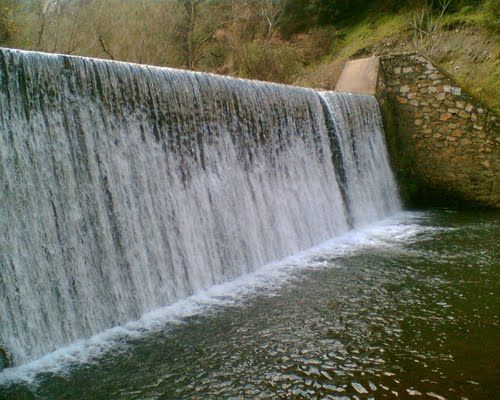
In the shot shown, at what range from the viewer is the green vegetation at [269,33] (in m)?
12.3

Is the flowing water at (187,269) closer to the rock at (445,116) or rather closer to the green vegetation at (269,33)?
the rock at (445,116)

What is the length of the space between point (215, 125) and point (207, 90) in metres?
0.49

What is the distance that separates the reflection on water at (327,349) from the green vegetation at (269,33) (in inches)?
283

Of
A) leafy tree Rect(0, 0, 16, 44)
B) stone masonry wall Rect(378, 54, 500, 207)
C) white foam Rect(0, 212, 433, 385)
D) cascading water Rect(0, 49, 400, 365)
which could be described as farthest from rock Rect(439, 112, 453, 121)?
leafy tree Rect(0, 0, 16, 44)

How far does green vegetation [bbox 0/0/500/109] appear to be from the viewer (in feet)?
40.4

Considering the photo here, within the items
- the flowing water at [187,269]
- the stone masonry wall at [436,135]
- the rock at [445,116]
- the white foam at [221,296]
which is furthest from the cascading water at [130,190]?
the rock at [445,116]

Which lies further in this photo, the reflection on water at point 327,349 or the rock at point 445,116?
the rock at point 445,116

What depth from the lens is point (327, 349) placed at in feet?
11.8

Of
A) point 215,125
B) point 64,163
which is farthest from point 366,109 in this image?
point 64,163

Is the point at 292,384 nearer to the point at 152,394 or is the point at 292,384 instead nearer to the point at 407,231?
the point at 152,394

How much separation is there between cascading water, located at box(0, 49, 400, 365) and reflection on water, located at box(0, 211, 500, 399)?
2.50ft

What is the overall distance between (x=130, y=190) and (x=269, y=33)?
1675 centimetres

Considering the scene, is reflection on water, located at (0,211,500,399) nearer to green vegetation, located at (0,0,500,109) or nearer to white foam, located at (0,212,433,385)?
white foam, located at (0,212,433,385)

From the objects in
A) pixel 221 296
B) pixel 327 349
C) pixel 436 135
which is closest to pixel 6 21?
pixel 221 296
